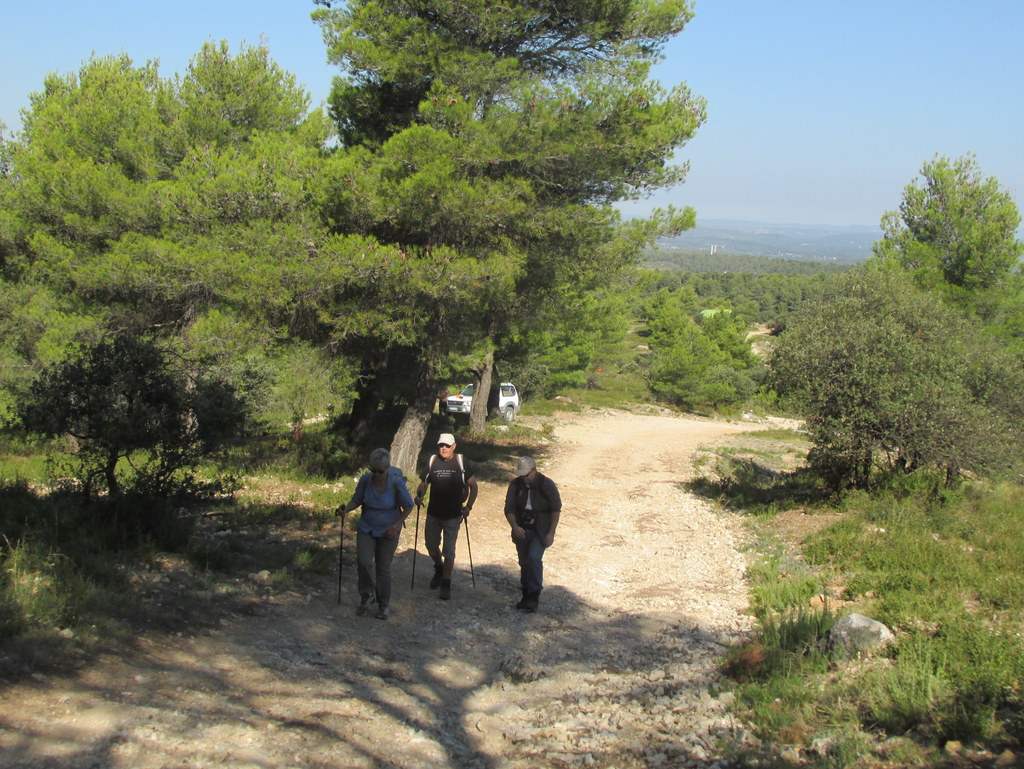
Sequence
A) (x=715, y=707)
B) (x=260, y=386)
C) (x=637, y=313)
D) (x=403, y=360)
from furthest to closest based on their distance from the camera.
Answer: (x=637, y=313)
(x=403, y=360)
(x=260, y=386)
(x=715, y=707)

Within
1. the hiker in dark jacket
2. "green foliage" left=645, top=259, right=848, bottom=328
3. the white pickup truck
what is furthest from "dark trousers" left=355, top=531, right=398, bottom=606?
"green foliage" left=645, top=259, right=848, bottom=328

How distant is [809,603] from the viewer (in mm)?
6934

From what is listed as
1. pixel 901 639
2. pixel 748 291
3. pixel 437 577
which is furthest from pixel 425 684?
pixel 748 291

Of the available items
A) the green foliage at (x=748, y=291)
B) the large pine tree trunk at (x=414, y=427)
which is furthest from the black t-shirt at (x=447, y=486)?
the green foliage at (x=748, y=291)

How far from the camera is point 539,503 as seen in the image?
707 centimetres

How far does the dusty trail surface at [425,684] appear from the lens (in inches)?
151

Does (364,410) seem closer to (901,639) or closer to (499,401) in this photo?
(499,401)

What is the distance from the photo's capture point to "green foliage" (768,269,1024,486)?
10.6 metres

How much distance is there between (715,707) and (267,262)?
758 cm

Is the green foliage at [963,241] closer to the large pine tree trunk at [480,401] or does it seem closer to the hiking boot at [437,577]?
the large pine tree trunk at [480,401]

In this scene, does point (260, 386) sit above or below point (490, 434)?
above

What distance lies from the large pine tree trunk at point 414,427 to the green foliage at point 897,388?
18.3 ft

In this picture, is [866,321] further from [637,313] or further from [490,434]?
[637,313]

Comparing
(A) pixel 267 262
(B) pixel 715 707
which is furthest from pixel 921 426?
(A) pixel 267 262
